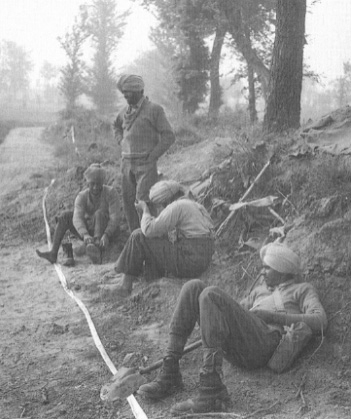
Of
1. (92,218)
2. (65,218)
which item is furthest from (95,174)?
(65,218)

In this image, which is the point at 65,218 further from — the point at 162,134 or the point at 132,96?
the point at 132,96

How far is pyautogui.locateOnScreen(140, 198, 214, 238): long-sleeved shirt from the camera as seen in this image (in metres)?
5.52

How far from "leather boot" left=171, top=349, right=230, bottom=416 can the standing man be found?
3.79 meters

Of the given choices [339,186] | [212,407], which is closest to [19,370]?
[212,407]

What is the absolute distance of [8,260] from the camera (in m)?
8.52

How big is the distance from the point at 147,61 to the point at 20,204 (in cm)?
5685

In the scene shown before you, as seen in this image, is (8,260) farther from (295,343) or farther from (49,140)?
(49,140)

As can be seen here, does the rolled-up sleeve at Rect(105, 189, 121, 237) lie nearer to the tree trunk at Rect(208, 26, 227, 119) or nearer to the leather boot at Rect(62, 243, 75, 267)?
the leather boot at Rect(62, 243, 75, 267)

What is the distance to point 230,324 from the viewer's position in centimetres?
375

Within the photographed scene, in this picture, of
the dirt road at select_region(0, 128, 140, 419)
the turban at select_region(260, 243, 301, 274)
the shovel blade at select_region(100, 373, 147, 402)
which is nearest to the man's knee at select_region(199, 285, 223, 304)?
the turban at select_region(260, 243, 301, 274)

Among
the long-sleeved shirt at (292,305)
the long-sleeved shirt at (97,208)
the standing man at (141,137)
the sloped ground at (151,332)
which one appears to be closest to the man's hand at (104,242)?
the long-sleeved shirt at (97,208)

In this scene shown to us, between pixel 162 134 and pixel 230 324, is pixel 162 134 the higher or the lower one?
the higher one

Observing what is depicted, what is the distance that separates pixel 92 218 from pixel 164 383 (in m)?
4.55

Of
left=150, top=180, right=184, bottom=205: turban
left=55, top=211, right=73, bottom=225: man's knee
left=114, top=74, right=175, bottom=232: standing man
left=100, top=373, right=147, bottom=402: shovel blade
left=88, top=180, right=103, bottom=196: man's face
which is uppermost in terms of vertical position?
left=114, top=74, right=175, bottom=232: standing man
